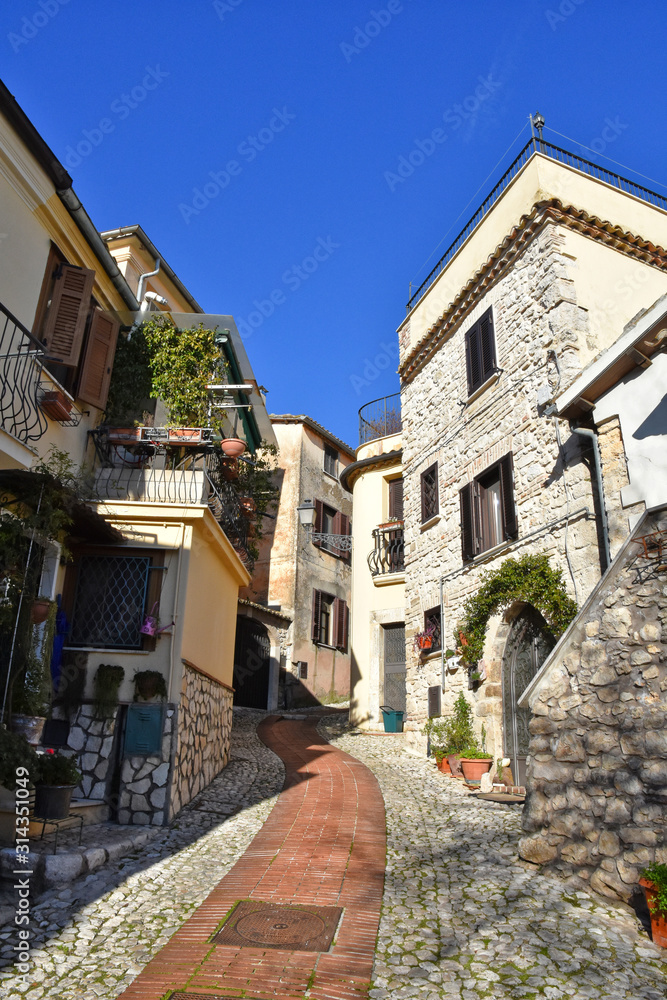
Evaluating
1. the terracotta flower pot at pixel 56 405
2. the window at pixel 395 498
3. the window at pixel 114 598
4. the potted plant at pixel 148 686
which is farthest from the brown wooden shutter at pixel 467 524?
the terracotta flower pot at pixel 56 405

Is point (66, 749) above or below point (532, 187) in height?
below

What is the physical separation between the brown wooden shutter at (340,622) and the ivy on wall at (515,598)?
11669mm

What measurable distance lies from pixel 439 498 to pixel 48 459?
7.72 m

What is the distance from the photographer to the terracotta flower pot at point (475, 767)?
1016cm

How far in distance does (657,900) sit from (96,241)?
32.1ft

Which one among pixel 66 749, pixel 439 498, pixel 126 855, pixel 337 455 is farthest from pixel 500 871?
pixel 337 455

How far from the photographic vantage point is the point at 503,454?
1163 cm

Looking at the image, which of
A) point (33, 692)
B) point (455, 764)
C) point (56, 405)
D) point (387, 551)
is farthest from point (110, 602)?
point (387, 551)

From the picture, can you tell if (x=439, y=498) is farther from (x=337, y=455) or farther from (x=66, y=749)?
(x=337, y=455)

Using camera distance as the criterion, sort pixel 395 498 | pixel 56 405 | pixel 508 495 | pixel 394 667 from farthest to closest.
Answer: pixel 395 498
pixel 394 667
pixel 508 495
pixel 56 405

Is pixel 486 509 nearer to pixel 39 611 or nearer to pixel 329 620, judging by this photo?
pixel 39 611

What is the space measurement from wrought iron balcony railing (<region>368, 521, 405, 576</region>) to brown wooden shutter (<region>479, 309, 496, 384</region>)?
18.1ft

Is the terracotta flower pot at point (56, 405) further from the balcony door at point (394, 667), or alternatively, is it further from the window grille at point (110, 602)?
the balcony door at point (394, 667)

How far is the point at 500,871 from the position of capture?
6348 mm
